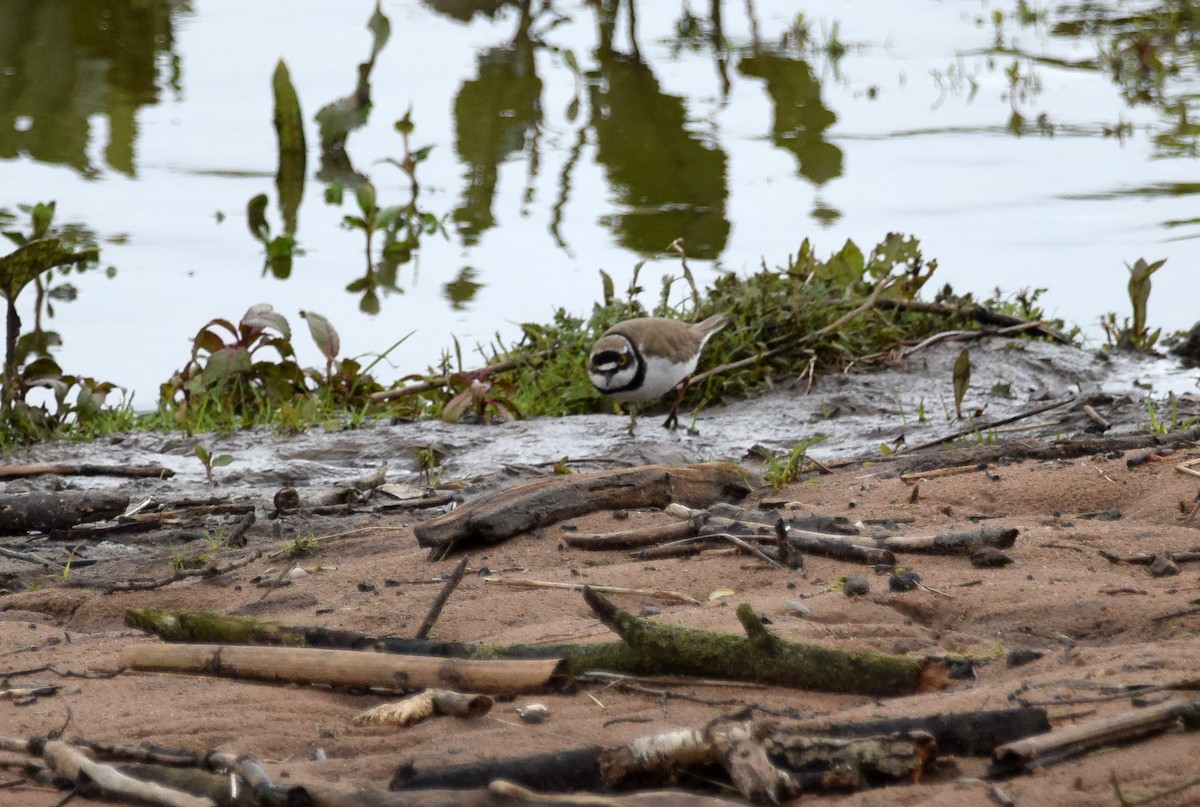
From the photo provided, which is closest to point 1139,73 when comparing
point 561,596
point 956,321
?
point 956,321

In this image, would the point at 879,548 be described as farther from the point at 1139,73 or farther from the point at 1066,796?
the point at 1139,73

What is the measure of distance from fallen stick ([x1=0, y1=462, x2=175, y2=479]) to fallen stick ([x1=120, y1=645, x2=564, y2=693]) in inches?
95.9

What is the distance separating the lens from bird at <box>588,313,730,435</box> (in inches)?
243

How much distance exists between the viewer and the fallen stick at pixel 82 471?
5473 mm

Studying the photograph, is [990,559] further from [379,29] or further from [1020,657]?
[379,29]

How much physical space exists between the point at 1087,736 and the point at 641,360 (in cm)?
398

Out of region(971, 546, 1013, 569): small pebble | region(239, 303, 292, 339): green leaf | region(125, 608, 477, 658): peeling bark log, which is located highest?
region(239, 303, 292, 339): green leaf

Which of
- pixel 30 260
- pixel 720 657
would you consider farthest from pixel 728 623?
pixel 30 260

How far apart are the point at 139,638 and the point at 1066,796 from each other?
237 cm

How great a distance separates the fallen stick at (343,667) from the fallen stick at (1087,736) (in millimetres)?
969

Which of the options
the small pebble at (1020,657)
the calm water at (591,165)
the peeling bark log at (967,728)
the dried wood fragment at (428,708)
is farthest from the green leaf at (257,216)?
the peeling bark log at (967,728)

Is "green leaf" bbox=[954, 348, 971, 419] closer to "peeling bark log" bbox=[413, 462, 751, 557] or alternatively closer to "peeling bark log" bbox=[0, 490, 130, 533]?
"peeling bark log" bbox=[413, 462, 751, 557]

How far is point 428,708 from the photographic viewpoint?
9.18ft

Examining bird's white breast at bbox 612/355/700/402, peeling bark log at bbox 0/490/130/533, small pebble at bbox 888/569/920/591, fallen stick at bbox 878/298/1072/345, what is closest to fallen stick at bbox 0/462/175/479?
peeling bark log at bbox 0/490/130/533
